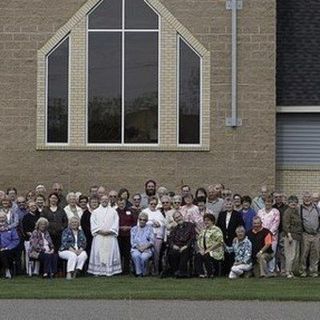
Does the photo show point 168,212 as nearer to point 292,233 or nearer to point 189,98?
point 292,233

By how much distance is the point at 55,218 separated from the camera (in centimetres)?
2061

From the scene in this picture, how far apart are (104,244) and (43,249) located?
128cm

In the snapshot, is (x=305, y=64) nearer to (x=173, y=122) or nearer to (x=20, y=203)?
(x=173, y=122)

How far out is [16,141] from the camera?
82.1ft

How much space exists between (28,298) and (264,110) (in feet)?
34.1

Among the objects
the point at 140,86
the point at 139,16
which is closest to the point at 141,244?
the point at 140,86

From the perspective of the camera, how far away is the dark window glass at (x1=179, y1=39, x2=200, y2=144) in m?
25.0

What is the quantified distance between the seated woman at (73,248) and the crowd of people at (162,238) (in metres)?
0.02

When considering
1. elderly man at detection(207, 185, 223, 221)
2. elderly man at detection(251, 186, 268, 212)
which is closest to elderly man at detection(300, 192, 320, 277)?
elderly man at detection(251, 186, 268, 212)

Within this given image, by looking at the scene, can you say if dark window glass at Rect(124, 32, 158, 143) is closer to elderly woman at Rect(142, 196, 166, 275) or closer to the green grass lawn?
elderly woman at Rect(142, 196, 166, 275)

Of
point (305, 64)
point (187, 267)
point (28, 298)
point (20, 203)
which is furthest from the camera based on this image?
point (305, 64)

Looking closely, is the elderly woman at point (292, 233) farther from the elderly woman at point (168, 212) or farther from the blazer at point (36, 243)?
the blazer at point (36, 243)

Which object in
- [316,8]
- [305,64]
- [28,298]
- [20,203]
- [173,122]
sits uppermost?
[316,8]

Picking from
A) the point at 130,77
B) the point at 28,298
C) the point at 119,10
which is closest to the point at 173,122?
the point at 130,77
